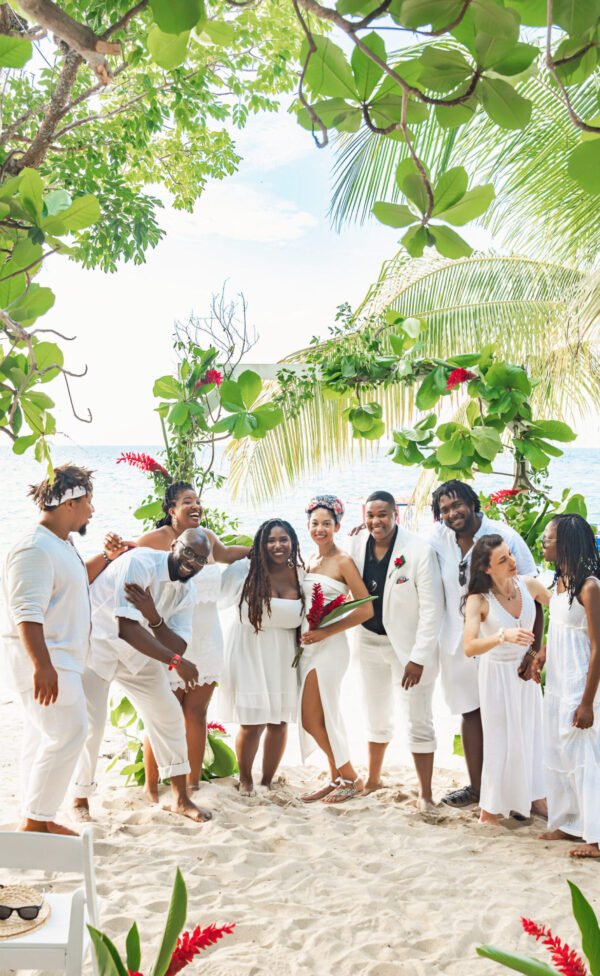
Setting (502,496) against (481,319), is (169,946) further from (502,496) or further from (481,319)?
(481,319)

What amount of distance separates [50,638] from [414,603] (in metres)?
1.94

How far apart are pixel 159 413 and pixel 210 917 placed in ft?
9.29

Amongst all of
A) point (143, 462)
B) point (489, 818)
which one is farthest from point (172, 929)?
point (143, 462)

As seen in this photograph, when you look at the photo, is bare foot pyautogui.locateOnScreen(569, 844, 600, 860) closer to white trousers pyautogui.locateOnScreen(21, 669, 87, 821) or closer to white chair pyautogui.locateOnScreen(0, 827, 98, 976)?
white trousers pyautogui.locateOnScreen(21, 669, 87, 821)

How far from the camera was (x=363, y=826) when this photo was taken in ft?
14.5

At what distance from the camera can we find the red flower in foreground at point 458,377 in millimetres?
5227

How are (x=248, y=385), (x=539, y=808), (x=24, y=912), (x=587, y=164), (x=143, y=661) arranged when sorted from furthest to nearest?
(x=248, y=385)
(x=539, y=808)
(x=143, y=661)
(x=24, y=912)
(x=587, y=164)

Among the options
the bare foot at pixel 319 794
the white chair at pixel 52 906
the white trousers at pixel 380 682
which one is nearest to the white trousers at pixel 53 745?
the white chair at pixel 52 906

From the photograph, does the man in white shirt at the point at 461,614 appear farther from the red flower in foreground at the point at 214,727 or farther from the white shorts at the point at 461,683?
the red flower in foreground at the point at 214,727

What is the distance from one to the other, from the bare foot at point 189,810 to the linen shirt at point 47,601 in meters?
0.93

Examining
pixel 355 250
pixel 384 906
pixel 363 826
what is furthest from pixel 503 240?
pixel 355 250

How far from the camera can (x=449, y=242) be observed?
3.16ft

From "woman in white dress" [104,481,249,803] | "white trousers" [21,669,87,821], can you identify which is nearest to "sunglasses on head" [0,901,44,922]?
"white trousers" [21,669,87,821]

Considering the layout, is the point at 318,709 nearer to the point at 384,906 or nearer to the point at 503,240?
the point at 384,906
